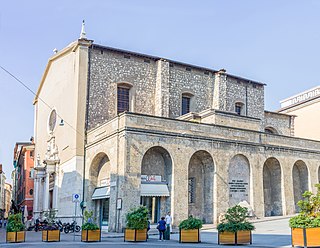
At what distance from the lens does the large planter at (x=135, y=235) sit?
2150 cm

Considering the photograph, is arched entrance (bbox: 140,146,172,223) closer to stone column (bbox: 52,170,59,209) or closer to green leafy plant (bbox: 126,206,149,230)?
green leafy plant (bbox: 126,206,149,230)

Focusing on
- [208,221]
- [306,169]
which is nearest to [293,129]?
[306,169]

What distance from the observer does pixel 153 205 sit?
28.8 meters

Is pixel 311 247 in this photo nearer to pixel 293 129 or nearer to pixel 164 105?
pixel 164 105

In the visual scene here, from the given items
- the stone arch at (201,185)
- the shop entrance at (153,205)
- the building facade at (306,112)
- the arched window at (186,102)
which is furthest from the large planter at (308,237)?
the building facade at (306,112)

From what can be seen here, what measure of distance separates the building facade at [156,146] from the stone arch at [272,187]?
8cm

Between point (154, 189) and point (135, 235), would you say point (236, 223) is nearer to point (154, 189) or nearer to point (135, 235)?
point (135, 235)

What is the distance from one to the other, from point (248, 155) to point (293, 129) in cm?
1475

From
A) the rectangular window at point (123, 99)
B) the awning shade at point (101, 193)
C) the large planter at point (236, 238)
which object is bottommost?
the large planter at point (236, 238)

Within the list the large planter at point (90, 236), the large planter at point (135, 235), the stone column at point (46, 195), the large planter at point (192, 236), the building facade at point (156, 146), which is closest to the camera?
the large planter at point (192, 236)

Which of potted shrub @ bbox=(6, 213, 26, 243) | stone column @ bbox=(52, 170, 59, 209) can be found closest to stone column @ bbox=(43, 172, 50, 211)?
stone column @ bbox=(52, 170, 59, 209)

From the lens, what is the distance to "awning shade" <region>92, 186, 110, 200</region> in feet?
95.1

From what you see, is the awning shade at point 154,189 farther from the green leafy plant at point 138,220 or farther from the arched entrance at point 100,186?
the green leafy plant at point 138,220

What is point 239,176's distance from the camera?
31.3 m
